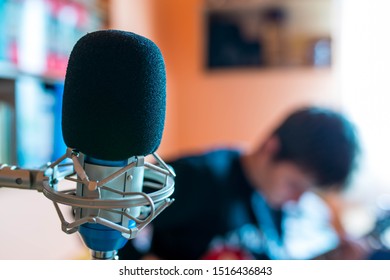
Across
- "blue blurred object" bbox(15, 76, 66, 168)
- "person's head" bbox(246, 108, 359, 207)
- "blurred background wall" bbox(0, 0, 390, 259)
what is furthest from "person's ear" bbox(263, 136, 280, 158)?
"blue blurred object" bbox(15, 76, 66, 168)

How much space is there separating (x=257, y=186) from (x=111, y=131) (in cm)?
94

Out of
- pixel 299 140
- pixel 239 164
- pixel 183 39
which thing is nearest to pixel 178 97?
pixel 183 39

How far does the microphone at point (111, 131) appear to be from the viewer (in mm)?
228

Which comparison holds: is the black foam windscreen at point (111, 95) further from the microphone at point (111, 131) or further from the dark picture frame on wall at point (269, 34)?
the dark picture frame on wall at point (269, 34)

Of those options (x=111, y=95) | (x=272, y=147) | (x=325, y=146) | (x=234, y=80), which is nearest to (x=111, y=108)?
(x=111, y=95)

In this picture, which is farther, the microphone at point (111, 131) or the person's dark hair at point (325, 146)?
the person's dark hair at point (325, 146)

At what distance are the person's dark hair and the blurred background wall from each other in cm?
19

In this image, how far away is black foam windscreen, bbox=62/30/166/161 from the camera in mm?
228

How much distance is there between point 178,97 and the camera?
78.7 inches

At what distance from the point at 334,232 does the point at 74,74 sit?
1.11 m

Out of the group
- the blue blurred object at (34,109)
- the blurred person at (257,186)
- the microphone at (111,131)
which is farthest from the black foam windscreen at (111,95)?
the blue blurred object at (34,109)

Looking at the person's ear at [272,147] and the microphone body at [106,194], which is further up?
the microphone body at [106,194]

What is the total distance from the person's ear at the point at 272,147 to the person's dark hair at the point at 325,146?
0.07m
